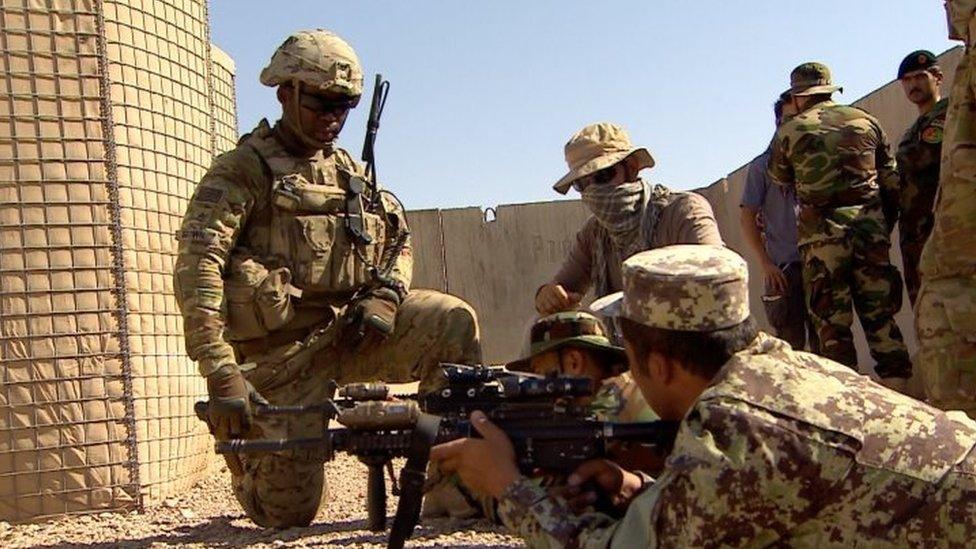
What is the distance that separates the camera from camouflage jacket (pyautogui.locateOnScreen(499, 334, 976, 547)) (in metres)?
2.08

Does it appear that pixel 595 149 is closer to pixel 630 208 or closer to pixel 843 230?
pixel 630 208

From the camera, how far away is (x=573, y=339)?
340 centimetres

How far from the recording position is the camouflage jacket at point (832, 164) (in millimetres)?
5164

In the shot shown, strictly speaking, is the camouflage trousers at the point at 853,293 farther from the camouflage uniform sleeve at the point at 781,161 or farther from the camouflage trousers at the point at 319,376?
the camouflage trousers at the point at 319,376

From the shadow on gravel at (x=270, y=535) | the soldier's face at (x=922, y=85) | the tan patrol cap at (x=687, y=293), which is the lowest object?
the shadow on gravel at (x=270, y=535)

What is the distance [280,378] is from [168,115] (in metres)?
1.90

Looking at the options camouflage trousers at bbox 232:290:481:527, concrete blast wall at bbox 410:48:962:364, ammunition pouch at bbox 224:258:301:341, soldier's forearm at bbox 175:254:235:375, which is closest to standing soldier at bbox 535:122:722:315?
camouflage trousers at bbox 232:290:481:527

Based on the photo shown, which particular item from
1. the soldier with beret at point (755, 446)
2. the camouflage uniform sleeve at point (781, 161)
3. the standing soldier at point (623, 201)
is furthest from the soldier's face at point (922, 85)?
the soldier with beret at point (755, 446)

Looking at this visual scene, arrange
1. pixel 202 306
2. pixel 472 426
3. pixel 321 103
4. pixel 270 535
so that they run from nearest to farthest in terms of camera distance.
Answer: pixel 472 426 < pixel 202 306 < pixel 270 535 < pixel 321 103

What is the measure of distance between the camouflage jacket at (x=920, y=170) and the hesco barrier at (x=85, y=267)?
11.5ft

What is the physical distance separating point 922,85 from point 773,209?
1352mm

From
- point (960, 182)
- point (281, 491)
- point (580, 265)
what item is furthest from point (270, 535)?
point (960, 182)

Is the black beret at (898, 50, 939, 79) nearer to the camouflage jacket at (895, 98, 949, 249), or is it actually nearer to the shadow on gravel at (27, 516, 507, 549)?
the camouflage jacket at (895, 98, 949, 249)

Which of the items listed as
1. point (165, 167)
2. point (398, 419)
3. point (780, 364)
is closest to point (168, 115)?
point (165, 167)
